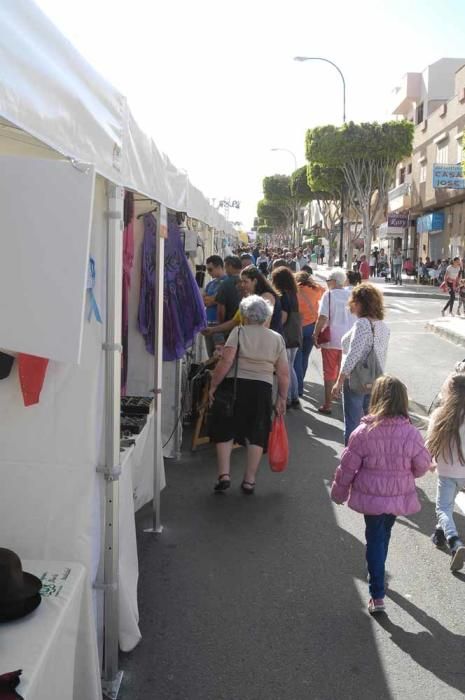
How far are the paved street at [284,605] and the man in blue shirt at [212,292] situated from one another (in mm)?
2464

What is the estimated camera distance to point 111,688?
10.6ft

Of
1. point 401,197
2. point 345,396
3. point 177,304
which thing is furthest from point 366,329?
point 401,197

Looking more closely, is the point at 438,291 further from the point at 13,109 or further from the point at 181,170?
the point at 13,109

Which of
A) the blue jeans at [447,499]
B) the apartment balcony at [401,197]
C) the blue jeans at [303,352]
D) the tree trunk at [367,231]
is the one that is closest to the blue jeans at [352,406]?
the blue jeans at [447,499]

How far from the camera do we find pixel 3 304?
2.61 metres

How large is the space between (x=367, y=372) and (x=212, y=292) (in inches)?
134

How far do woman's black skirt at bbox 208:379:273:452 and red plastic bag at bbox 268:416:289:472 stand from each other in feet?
0.19

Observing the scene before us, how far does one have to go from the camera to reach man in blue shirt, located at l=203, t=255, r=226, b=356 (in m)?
8.52

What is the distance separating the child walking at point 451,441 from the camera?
4.43 m

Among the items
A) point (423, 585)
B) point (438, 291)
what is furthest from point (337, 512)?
point (438, 291)

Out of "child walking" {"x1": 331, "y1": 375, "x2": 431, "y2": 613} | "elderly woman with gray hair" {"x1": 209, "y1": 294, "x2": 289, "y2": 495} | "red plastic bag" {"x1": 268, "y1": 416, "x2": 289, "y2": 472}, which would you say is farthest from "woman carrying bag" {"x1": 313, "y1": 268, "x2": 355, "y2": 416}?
"child walking" {"x1": 331, "y1": 375, "x2": 431, "y2": 613}

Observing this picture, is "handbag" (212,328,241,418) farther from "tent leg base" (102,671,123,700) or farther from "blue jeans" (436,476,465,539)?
"tent leg base" (102,671,123,700)

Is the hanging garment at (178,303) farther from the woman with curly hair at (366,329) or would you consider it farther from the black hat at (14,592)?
the black hat at (14,592)

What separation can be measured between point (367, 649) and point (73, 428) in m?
1.95
